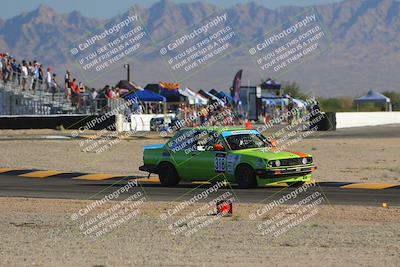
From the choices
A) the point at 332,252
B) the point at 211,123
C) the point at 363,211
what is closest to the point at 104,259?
the point at 332,252

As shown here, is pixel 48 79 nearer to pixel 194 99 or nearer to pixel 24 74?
pixel 24 74

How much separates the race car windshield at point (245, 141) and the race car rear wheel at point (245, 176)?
1.82ft

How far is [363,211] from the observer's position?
14641 mm

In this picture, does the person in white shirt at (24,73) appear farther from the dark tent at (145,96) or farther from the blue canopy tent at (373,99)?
the blue canopy tent at (373,99)

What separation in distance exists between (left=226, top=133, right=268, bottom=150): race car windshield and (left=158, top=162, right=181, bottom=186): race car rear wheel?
136cm

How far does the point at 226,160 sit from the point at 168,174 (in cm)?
151

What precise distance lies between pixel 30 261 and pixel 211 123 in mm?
32631

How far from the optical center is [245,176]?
744 inches

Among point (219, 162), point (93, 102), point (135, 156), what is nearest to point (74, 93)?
point (93, 102)

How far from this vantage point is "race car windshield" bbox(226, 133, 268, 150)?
1944cm

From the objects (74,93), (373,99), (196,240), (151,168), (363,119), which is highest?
(74,93)

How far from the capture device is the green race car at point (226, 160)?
734 inches

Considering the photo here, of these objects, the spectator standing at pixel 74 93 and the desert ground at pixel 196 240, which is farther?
the spectator standing at pixel 74 93

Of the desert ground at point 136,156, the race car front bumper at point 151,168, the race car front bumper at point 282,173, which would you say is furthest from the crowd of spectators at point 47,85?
the race car front bumper at point 282,173
